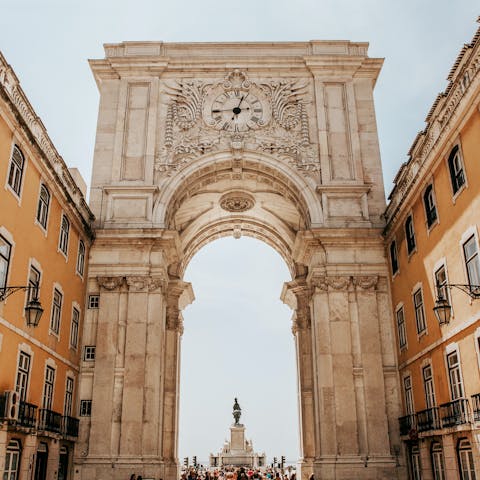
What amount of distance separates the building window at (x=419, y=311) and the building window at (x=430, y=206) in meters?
2.94

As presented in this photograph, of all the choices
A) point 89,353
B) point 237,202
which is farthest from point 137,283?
point 237,202

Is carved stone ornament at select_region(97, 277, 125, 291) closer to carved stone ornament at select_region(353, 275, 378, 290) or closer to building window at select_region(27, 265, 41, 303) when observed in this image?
building window at select_region(27, 265, 41, 303)

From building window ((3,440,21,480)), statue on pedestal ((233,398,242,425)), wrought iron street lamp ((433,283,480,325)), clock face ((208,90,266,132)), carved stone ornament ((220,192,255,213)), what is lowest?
building window ((3,440,21,480))

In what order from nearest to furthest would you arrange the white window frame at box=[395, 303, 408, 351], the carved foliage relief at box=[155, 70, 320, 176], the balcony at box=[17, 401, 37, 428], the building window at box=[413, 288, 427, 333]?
the balcony at box=[17, 401, 37, 428] → the building window at box=[413, 288, 427, 333] → the white window frame at box=[395, 303, 408, 351] → the carved foliage relief at box=[155, 70, 320, 176]

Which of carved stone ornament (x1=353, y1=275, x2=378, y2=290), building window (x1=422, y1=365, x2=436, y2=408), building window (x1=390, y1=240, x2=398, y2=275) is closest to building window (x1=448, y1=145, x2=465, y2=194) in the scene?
building window (x1=422, y1=365, x2=436, y2=408)

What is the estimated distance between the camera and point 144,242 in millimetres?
27031

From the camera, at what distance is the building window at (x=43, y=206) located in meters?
20.5

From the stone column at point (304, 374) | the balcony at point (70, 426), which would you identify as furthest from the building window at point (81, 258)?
the stone column at point (304, 374)

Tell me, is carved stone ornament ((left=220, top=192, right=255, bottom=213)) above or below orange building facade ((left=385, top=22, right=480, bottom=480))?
above

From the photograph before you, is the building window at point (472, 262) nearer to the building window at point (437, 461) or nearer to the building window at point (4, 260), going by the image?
the building window at point (437, 461)

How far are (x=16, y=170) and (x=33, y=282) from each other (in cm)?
381

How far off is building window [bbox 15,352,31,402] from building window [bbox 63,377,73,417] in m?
4.70

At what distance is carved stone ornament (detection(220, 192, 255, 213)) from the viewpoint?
35.4 m

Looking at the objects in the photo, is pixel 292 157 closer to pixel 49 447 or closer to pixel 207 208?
pixel 207 208
